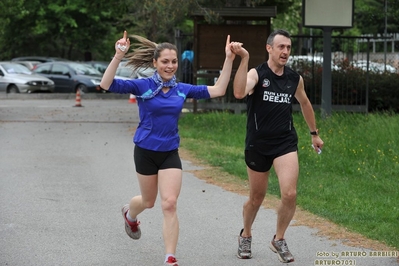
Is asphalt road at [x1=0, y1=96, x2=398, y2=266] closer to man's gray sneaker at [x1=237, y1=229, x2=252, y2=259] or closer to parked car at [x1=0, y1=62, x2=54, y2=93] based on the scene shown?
man's gray sneaker at [x1=237, y1=229, x2=252, y2=259]

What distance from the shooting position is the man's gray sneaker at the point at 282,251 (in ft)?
23.3

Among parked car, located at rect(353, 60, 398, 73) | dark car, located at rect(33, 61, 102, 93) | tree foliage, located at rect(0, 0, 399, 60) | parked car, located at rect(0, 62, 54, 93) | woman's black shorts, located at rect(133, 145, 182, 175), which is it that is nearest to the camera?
woman's black shorts, located at rect(133, 145, 182, 175)

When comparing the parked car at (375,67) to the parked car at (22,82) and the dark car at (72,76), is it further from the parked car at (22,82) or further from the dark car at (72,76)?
the parked car at (22,82)

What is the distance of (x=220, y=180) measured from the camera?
12.3 meters

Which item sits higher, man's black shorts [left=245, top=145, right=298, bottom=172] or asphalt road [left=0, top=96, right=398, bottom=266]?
man's black shorts [left=245, top=145, right=298, bottom=172]

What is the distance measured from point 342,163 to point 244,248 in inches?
229

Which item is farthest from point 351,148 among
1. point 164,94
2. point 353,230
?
point 164,94

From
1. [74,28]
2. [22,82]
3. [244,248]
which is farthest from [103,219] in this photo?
[74,28]

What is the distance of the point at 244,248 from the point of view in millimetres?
7473

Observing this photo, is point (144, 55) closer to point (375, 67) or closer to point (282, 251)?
point (282, 251)

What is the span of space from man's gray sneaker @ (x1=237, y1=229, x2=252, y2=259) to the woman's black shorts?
1004mm

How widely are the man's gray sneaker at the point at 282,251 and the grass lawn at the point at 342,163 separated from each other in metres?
1.22

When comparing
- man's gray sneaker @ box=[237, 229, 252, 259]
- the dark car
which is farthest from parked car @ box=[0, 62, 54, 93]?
man's gray sneaker @ box=[237, 229, 252, 259]

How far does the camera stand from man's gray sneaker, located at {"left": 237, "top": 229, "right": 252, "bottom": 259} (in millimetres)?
7441
